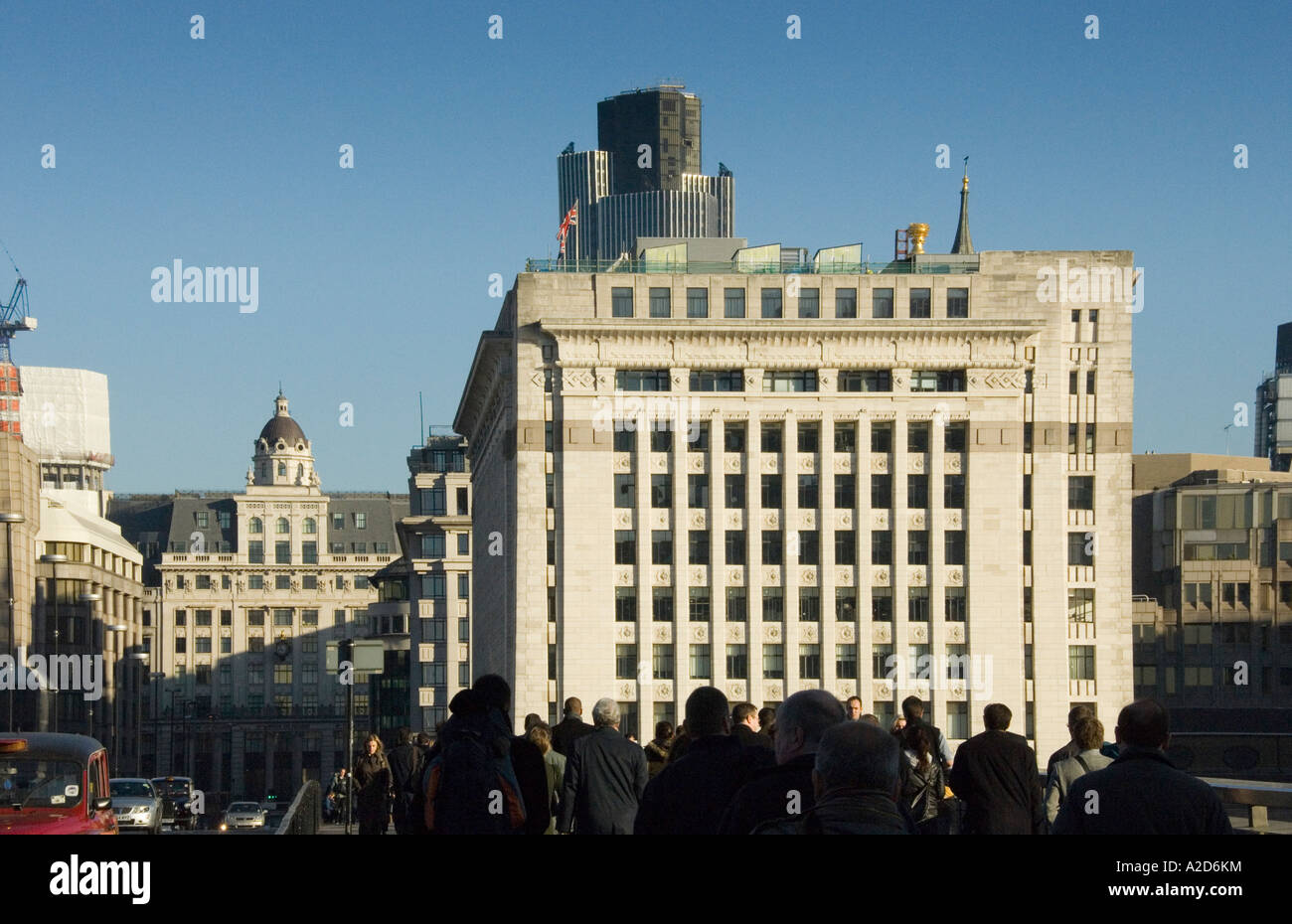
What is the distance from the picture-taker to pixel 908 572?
87.3 meters

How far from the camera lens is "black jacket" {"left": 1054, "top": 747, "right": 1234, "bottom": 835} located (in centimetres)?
855

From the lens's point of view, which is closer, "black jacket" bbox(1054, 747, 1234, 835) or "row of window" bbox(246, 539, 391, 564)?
"black jacket" bbox(1054, 747, 1234, 835)

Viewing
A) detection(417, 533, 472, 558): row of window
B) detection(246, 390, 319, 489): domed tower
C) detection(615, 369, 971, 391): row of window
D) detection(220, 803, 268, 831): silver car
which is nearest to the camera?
detection(220, 803, 268, 831): silver car

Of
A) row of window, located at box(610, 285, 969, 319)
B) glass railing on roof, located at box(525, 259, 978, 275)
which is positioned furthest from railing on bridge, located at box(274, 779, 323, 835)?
glass railing on roof, located at box(525, 259, 978, 275)

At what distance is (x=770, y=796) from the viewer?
891 centimetres

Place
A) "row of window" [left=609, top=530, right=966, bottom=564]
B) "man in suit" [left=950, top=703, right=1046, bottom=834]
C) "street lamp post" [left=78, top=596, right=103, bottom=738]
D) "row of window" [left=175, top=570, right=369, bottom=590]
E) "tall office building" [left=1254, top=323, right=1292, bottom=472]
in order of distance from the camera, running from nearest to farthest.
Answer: "man in suit" [left=950, top=703, right=1046, bottom=834] → "row of window" [left=609, top=530, right=966, bottom=564] → "street lamp post" [left=78, top=596, right=103, bottom=738] → "tall office building" [left=1254, top=323, right=1292, bottom=472] → "row of window" [left=175, top=570, right=369, bottom=590]

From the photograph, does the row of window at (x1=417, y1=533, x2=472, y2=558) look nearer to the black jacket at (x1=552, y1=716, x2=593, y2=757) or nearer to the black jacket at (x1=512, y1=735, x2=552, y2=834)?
the black jacket at (x1=552, y1=716, x2=593, y2=757)

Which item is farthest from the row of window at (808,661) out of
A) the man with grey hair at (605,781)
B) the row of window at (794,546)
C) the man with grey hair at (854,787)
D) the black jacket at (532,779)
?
the man with grey hair at (854,787)

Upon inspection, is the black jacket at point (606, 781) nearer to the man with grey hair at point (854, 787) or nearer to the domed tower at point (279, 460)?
the man with grey hair at point (854, 787)

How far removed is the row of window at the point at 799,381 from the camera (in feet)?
287

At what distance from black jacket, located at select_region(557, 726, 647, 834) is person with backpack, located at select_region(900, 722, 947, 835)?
293 centimetres

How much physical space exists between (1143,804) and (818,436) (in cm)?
7987
